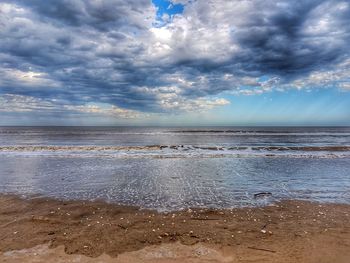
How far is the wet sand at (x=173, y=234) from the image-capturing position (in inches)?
256

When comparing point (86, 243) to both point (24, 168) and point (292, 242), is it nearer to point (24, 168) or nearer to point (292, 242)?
point (292, 242)

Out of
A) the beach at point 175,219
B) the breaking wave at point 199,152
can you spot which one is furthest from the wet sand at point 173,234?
the breaking wave at point 199,152

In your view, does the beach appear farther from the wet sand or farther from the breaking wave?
the breaking wave

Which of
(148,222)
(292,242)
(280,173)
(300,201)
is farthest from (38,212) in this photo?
(280,173)

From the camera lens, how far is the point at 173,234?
772 centimetres

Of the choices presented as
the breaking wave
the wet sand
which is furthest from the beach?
the breaking wave

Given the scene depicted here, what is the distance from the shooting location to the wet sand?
6504 mm

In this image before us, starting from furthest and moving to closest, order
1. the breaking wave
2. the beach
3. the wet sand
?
the breaking wave < the beach < the wet sand

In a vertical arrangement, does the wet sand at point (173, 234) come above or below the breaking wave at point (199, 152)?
above

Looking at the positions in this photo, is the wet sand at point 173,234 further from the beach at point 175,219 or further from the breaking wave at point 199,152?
the breaking wave at point 199,152

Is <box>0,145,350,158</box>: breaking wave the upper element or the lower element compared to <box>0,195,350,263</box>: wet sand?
lower

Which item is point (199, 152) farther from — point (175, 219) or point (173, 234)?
point (173, 234)

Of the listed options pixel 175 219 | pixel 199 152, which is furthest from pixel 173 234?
pixel 199 152

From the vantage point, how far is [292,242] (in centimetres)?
725
